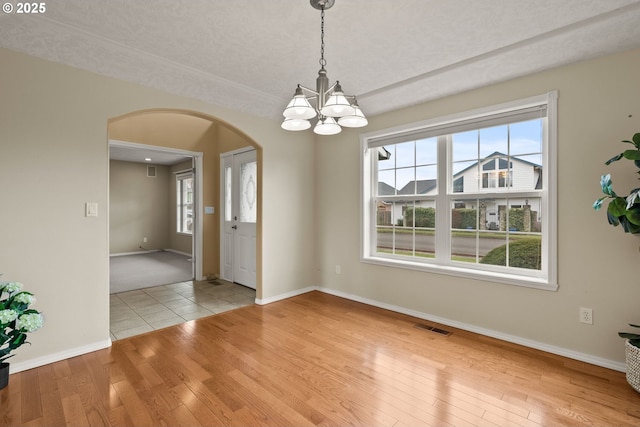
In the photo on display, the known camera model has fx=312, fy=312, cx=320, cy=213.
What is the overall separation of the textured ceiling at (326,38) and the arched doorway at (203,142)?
2.07 meters

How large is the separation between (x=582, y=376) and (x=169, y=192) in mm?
9480

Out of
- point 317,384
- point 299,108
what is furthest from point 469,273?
point 299,108

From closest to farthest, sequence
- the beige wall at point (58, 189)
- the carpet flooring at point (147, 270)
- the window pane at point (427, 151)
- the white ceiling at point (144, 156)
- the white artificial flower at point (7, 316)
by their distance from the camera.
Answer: the white artificial flower at point (7, 316), the beige wall at point (58, 189), the window pane at point (427, 151), the carpet flooring at point (147, 270), the white ceiling at point (144, 156)

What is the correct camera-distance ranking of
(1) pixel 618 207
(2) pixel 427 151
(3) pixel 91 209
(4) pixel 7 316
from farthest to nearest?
→ (2) pixel 427 151, (3) pixel 91 209, (1) pixel 618 207, (4) pixel 7 316

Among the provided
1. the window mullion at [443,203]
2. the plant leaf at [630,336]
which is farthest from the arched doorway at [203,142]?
the plant leaf at [630,336]

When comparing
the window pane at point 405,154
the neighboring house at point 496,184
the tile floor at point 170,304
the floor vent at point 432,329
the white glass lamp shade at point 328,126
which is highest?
the window pane at point 405,154

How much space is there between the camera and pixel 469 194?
3.30 meters

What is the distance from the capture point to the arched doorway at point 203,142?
195 inches

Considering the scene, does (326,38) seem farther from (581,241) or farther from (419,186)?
(581,241)

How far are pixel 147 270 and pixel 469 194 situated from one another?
6003mm

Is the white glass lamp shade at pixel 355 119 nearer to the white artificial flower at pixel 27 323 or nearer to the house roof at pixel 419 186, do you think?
the house roof at pixel 419 186

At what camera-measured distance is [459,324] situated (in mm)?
3293

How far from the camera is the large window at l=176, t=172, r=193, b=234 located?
27.9 ft

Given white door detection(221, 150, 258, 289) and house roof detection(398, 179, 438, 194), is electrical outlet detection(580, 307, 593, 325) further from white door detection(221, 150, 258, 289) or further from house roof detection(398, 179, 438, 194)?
white door detection(221, 150, 258, 289)
